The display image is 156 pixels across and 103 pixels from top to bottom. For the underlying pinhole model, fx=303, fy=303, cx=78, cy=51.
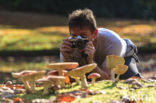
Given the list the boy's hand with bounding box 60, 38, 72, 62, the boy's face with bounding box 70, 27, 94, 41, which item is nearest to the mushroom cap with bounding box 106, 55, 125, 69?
the boy's hand with bounding box 60, 38, 72, 62

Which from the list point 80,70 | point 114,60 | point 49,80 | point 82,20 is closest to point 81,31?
point 82,20

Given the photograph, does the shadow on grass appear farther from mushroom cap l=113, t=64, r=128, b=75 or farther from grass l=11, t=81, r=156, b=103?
mushroom cap l=113, t=64, r=128, b=75

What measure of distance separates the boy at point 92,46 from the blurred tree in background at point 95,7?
18.4 meters

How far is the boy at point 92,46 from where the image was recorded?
144 inches

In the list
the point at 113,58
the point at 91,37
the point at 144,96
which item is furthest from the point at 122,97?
the point at 91,37

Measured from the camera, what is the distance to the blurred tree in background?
85.2ft

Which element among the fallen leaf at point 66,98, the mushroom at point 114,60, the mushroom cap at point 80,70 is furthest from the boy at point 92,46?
the fallen leaf at point 66,98

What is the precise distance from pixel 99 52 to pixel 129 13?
1112 inches

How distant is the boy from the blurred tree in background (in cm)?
1840

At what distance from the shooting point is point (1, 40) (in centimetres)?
1434

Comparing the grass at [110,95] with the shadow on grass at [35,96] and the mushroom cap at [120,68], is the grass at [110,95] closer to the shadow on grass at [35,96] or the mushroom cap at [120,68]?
the shadow on grass at [35,96]

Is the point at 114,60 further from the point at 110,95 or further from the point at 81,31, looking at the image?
the point at 81,31

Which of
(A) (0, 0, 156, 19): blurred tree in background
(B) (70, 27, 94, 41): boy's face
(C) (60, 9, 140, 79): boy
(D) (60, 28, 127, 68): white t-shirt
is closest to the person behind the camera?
(C) (60, 9, 140, 79): boy

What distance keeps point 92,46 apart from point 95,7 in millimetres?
24166
